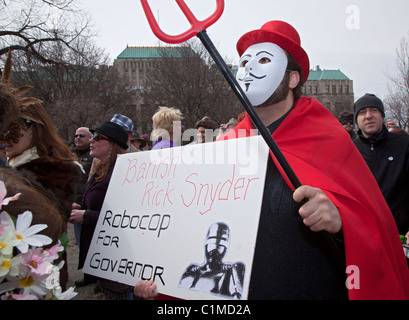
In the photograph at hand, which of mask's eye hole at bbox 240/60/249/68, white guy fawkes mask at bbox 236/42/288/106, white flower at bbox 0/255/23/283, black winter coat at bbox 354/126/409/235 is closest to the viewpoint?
white flower at bbox 0/255/23/283

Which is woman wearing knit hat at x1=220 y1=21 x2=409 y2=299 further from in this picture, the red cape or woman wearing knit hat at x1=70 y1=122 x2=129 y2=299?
woman wearing knit hat at x1=70 y1=122 x2=129 y2=299

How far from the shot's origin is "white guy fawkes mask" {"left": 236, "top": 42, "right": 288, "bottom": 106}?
171cm

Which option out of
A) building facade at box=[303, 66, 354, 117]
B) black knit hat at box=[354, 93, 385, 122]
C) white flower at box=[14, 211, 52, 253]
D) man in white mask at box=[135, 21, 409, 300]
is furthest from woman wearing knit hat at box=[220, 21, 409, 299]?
building facade at box=[303, 66, 354, 117]

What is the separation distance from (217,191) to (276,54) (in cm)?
77

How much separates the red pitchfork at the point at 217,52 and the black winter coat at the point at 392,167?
223 cm

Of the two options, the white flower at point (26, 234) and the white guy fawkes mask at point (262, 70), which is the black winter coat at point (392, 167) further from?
the white flower at point (26, 234)

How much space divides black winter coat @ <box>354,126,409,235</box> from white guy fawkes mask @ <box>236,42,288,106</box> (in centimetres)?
192

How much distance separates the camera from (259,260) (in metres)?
1.50

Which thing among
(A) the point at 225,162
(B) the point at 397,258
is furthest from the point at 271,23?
(B) the point at 397,258

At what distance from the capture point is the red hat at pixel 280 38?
1.79m

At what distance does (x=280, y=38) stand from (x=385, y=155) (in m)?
2.01

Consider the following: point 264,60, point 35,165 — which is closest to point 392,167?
point 264,60

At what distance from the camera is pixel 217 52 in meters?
1.21

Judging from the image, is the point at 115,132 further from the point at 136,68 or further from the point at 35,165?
the point at 136,68
